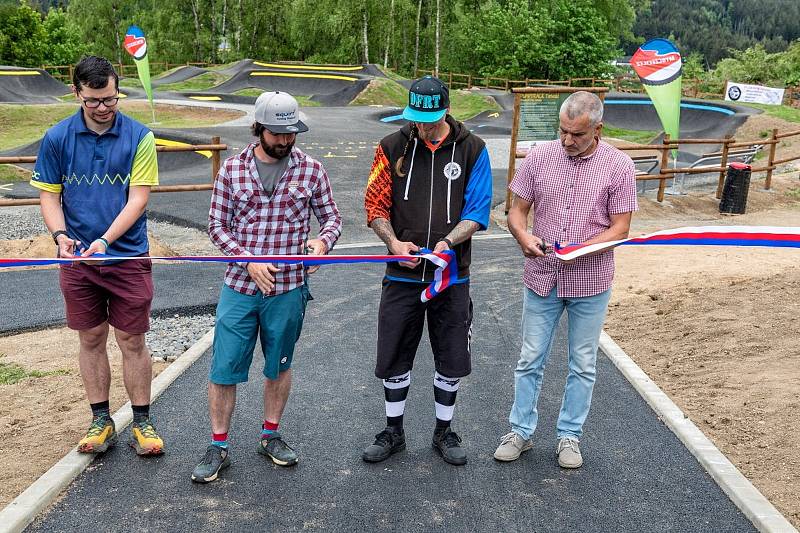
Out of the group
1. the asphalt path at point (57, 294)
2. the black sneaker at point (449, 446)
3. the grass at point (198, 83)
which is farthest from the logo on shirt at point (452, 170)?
the grass at point (198, 83)

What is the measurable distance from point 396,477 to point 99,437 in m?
1.65

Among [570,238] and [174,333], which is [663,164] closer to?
[174,333]

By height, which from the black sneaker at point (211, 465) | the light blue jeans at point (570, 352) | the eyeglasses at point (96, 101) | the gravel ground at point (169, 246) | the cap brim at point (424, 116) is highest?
the eyeglasses at point (96, 101)

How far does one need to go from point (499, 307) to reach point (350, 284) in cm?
181

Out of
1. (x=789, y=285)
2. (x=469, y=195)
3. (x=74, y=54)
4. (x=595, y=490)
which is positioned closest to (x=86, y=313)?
(x=469, y=195)

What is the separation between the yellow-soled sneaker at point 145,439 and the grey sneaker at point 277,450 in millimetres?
558

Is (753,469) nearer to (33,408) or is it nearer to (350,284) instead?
(33,408)

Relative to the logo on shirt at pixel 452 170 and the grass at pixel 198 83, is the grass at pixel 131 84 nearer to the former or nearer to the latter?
the grass at pixel 198 83

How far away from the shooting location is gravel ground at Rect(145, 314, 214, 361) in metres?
6.38

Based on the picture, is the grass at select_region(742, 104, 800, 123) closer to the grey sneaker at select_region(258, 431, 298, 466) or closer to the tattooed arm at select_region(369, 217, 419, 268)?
the tattooed arm at select_region(369, 217, 419, 268)

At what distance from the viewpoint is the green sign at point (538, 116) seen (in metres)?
13.2

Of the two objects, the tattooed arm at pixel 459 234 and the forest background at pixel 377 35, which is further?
the forest background at pixel 377 35

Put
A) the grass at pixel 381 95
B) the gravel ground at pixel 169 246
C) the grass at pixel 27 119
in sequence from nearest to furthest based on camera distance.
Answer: the gravel ground at pixel 169 246
the grass at pixel 27 119
the grass at pixel 381 95

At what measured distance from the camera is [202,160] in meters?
20.1
